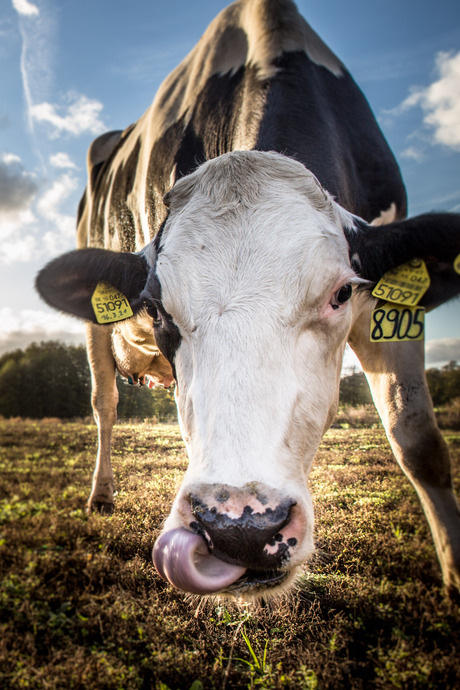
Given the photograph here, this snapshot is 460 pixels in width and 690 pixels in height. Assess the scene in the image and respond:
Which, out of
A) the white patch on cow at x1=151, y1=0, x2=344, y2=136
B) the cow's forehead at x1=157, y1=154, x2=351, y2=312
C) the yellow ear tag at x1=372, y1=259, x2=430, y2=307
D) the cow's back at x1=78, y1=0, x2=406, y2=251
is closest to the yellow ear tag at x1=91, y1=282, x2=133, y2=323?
the cow's forehead at x1=157, y1=154, x2=351, y2=312

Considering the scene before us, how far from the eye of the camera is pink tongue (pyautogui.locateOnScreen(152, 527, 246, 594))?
1233 millimetres

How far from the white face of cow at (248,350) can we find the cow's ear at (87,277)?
42 centimetres

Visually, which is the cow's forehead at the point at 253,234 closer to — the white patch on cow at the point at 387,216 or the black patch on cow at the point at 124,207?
the white patch on cow at the point at 387,216

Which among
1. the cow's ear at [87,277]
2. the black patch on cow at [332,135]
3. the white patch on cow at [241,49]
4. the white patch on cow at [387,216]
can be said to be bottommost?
the cow's ear at [87,277]

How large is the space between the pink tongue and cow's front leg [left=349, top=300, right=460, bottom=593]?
1.86m

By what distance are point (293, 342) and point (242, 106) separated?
7.52ft

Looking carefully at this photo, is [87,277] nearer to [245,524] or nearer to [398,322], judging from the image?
[398,322]

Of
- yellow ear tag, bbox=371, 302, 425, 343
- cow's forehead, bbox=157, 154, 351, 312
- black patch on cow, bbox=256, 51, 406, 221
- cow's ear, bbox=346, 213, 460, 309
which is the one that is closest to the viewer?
cow's forehead, bbox=157, 154, 351, 312

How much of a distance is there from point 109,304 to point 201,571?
5.79 ft

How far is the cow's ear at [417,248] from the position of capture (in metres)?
2.12

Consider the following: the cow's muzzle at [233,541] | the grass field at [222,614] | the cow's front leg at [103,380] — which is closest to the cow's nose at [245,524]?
the cow's muzzle at [233,541]

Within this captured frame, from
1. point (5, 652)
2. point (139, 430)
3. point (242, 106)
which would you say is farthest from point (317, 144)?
point (139, 430)

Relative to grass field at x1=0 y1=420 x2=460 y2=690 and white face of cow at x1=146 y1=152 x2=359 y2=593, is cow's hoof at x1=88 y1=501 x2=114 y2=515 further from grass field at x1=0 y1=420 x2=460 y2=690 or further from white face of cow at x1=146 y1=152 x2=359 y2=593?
white face of cow at x1=146 y1=152 x2=359 y2=593

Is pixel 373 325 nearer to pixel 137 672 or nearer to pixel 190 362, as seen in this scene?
pixel 190 362
